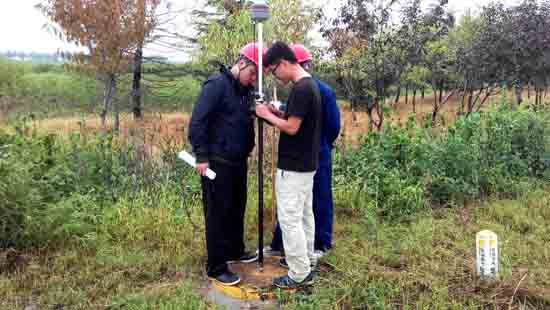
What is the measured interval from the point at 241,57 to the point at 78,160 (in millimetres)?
2851

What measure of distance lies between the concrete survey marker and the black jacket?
3.36ft

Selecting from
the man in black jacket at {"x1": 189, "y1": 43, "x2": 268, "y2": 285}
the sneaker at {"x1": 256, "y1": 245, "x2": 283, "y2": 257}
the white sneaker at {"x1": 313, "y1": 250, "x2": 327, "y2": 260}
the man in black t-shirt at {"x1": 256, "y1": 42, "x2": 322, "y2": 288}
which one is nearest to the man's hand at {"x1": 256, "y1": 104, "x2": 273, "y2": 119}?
the man in black t-shirt at {"x1": 256, "y1": 42, "x2": 322, "y2": 288}

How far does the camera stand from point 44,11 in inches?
505

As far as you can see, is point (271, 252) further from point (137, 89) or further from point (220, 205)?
point (137, 89)

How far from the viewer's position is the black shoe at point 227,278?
151 inches

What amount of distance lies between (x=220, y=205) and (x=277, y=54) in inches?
51.1

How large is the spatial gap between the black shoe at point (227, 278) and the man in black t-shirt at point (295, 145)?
0.40m

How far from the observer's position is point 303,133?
3.48 meters

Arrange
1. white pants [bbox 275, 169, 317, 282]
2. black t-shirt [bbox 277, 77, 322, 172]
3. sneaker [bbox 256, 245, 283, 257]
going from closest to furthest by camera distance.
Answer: black t-shirt [bbox 277, 77, 322, 172], white pants [bbox 275, 169, 317, 282], sneaker [bbox 256, 245, 283, 257]

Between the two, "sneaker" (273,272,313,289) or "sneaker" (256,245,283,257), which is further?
"sneaker" (256,245,283,257)

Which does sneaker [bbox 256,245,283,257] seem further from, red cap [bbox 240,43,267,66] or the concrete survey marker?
red cap [bbox 240,43,267,66]

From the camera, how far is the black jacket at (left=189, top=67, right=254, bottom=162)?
11.8 ft

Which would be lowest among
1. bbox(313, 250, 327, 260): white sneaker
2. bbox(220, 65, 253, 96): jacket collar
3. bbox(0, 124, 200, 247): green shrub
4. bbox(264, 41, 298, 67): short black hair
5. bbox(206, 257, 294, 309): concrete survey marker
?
bbox(206, 257, 294, 309): concrete survey marker

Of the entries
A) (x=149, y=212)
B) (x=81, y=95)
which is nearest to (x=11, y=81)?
(x=81, y=95)
